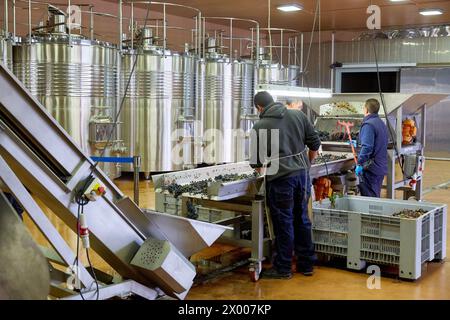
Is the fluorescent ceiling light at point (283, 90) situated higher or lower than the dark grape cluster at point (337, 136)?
higher

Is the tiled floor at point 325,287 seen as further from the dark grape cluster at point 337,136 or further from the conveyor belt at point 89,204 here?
the dark grape cluster at point 337,136

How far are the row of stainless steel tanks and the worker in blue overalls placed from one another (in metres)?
1.32

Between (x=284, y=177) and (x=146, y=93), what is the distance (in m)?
5.33

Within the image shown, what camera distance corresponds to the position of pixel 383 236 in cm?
482

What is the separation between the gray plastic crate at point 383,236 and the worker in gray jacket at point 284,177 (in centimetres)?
24

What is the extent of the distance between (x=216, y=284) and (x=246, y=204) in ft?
2.81

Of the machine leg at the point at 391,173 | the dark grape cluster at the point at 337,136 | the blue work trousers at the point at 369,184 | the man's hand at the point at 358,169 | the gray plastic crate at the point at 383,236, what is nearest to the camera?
the gray plastic crate at the point at 383,236

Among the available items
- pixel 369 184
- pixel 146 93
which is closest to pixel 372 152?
pixel 369 184

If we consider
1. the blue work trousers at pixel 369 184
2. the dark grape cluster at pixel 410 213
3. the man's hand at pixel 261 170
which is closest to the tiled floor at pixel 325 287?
the dark grape cluster at pixel 410 213

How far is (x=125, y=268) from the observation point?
3791 mm

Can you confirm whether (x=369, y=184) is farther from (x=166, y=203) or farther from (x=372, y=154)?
(x=166, y=203)

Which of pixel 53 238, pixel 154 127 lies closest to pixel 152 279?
pixel 53 238

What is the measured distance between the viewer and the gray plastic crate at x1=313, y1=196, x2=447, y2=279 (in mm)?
4715

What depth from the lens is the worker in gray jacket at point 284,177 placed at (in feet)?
15.8
